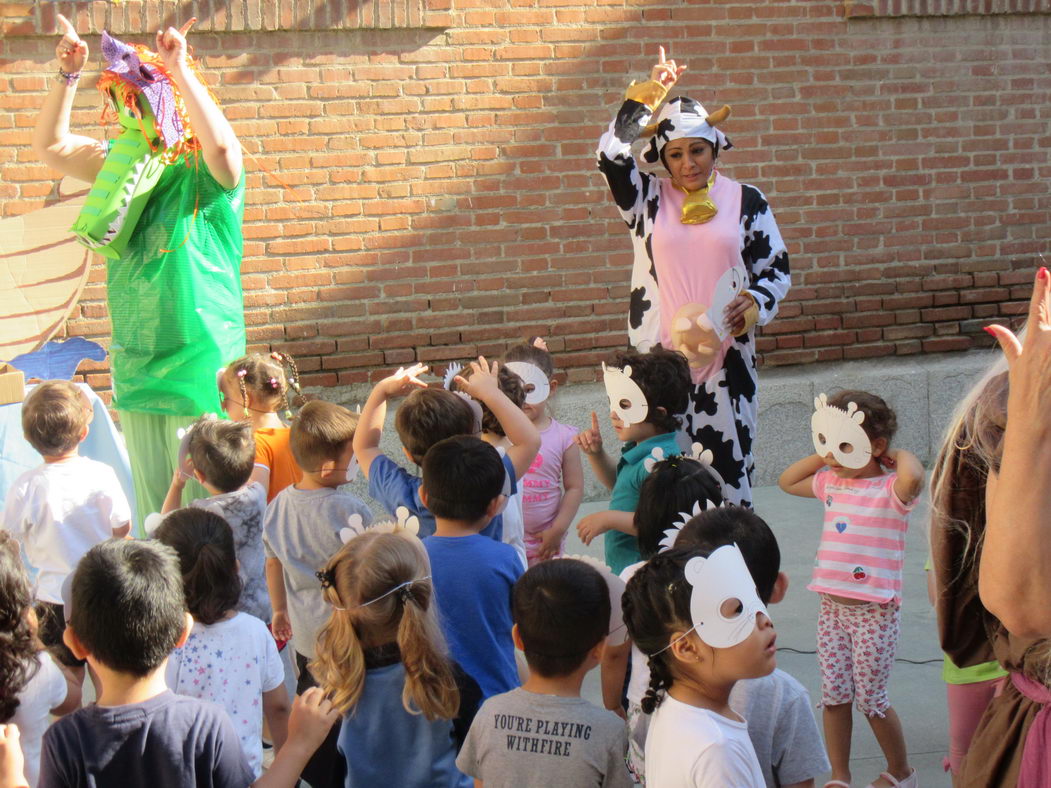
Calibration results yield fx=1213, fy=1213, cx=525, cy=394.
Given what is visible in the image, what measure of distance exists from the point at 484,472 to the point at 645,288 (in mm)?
1752

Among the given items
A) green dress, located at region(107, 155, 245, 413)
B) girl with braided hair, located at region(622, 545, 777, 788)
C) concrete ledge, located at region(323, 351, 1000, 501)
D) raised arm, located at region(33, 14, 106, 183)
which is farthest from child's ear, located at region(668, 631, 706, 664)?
concrete ledge, located at region(323, 351, 1000, 501)

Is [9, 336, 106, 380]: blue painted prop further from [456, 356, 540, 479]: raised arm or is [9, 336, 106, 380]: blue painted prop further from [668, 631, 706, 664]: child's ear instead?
[668, 631, 706, 664]: child's ear

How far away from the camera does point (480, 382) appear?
130 inches

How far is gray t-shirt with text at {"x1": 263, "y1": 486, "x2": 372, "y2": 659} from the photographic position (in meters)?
3.15

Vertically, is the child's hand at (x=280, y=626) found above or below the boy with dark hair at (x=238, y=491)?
→ below

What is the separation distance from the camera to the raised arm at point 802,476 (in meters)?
3.47

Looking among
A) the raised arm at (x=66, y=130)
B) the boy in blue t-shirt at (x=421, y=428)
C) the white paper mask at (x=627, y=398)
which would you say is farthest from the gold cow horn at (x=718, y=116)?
the raised arm at (x=66, y=130)

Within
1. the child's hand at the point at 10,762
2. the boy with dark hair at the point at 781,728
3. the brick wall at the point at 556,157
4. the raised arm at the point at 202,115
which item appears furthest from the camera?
the brick wall at the point at 556,157

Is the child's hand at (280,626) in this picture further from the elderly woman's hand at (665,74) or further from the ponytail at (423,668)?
the elderly woman's hand at (665,74)

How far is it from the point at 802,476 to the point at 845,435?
0.31 m

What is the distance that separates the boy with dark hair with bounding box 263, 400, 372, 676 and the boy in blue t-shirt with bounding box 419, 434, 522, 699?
1.19 ft

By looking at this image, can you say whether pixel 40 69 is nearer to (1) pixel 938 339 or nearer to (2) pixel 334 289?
(2) pixel 334 289

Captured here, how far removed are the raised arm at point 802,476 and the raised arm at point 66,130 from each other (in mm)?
2488

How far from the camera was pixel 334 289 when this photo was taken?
6.08 m
